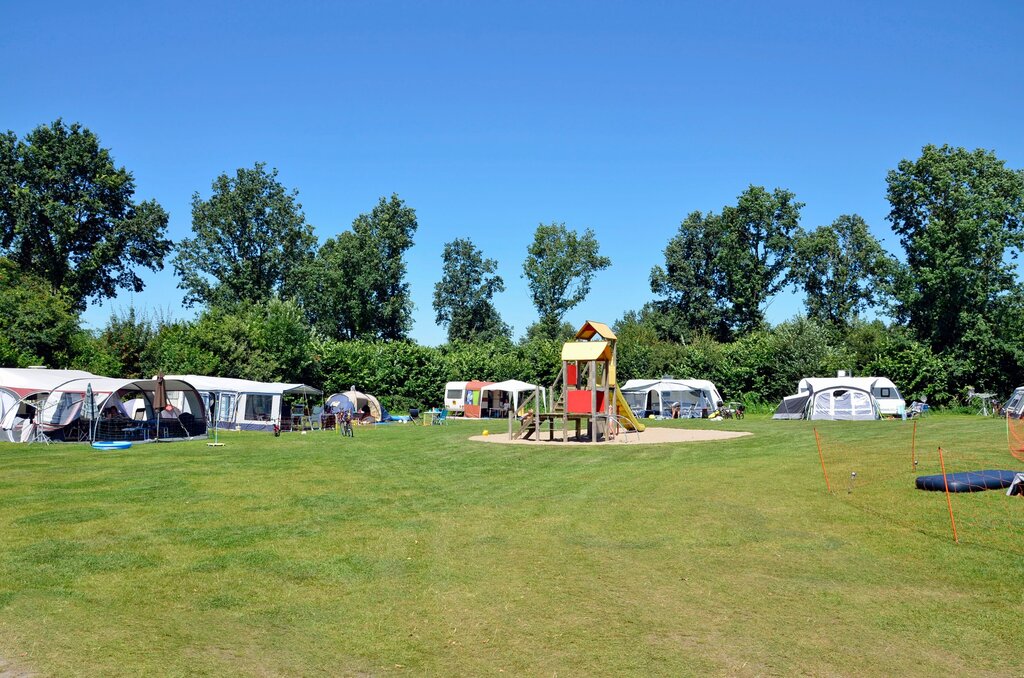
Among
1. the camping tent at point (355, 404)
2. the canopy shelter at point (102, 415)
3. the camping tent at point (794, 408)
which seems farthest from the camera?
the camping tent at point (794, 408)

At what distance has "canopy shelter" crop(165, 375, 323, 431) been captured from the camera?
33.2m

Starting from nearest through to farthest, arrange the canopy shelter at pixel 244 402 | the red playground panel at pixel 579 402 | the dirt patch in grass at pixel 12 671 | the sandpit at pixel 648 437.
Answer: the dirt patch in grass at pixel 12 671 < the sandpit at pixel 648 437 < the red playground panel at pixel 579 402 < the canopy shelter at pixel 244 402

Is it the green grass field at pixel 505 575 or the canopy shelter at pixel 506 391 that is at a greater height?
the canopy shelter at pixel 506 391

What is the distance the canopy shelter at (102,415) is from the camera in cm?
2634

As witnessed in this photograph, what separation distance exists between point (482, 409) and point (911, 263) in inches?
1037

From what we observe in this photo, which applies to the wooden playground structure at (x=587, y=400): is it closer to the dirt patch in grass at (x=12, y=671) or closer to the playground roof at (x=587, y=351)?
the playground roof at (x=587, y=351)

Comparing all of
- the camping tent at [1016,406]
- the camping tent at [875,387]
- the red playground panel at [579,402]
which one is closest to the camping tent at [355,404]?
the red playground panel at [579,402]

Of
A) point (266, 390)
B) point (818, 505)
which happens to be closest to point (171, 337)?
point (266, 390)

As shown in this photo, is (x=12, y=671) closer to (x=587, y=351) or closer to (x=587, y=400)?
(x=587, y=400)

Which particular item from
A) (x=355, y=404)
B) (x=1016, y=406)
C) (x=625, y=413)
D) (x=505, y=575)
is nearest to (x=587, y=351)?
(x=625, y=413)

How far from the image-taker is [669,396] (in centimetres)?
4212

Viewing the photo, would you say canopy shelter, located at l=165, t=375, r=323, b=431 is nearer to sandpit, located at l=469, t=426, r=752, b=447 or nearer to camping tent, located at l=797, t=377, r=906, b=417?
sandpit, located at l=469, t=426, r=752, b=447

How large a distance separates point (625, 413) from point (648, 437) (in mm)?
2901

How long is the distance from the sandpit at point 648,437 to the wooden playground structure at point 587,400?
342 millimetres
